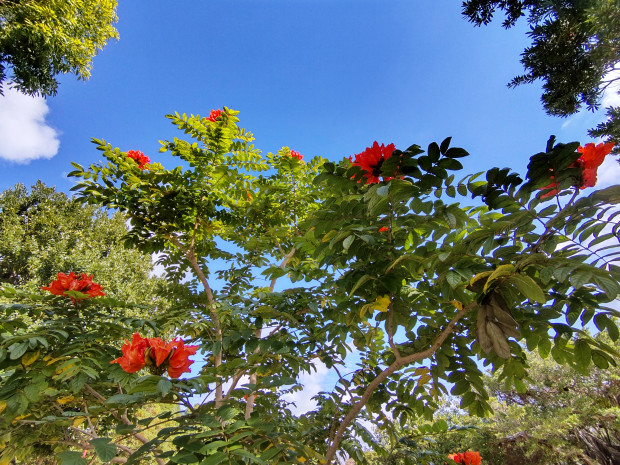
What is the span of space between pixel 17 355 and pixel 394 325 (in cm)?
180

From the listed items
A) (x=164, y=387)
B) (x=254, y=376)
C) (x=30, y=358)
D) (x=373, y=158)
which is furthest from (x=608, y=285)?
(x=254, y=376)

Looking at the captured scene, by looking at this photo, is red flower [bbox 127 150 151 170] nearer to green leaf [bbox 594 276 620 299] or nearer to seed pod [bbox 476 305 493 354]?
seed pod [bbox 476 305 493 354]

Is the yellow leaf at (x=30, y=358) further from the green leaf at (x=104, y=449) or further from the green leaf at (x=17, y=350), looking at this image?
the green leaf at (x=104, y=449)

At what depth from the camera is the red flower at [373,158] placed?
4.69 feet

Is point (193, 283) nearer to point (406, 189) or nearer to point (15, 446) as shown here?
point (15, 446)

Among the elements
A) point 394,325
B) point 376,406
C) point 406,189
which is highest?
point 406,189

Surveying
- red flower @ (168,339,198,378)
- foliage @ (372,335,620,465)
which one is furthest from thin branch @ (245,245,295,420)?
foliage @ (372,335,620,465)

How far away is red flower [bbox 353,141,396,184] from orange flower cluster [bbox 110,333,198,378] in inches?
45.5

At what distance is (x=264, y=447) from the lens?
1.32 m

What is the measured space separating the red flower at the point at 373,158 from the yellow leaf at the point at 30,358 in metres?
2.02

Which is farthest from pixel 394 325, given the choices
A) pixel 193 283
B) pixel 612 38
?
pixel 612 38

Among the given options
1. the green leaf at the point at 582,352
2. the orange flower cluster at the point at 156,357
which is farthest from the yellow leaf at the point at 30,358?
the green leaf at the point at 582,352

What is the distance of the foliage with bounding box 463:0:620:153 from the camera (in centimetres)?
309

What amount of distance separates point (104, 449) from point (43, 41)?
775cm
